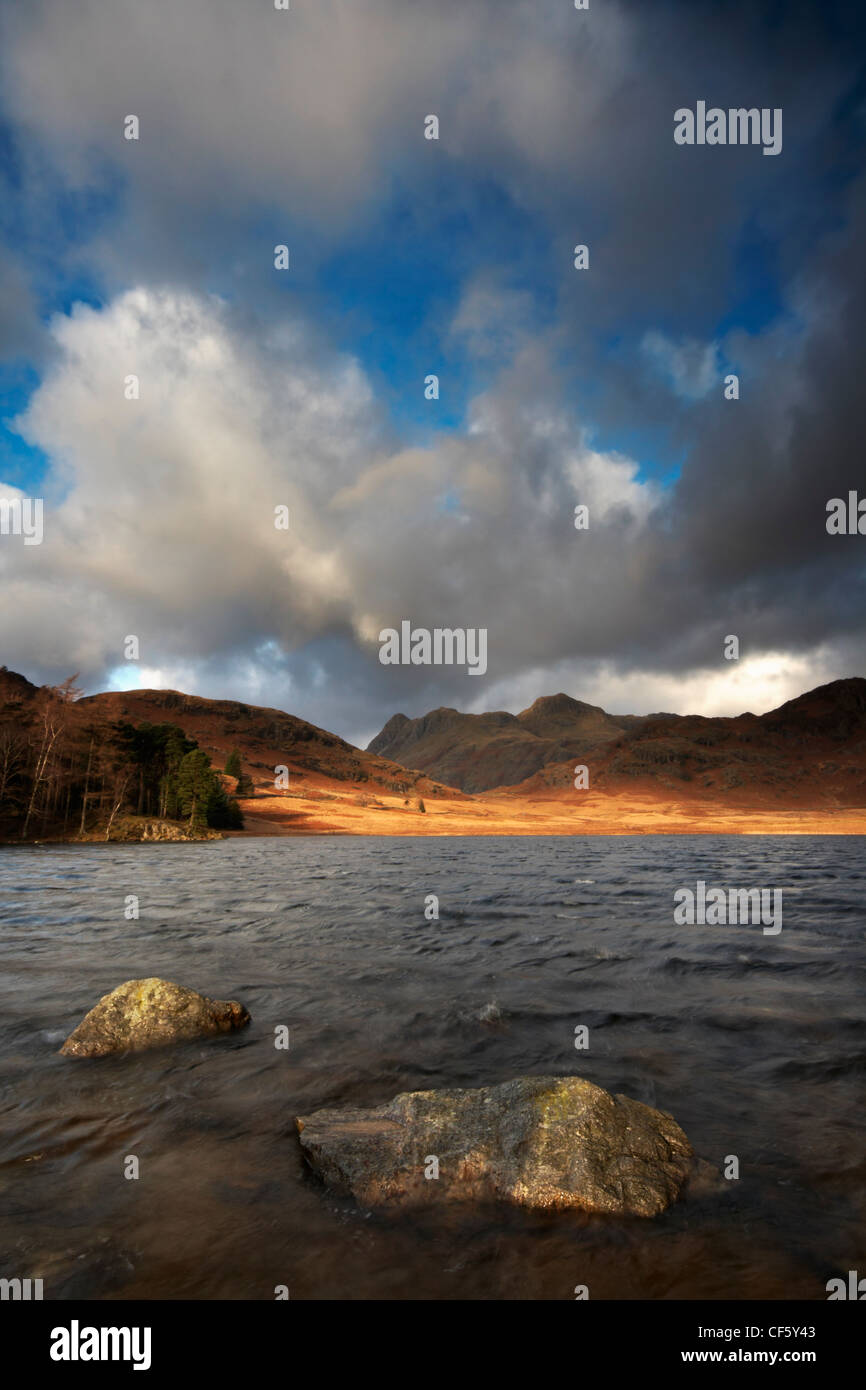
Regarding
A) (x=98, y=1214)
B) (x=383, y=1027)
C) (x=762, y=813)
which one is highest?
(x=98, y=1214)

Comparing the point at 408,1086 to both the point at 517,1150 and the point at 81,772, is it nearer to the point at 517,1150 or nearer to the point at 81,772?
the point at 517,1150

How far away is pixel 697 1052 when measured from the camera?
344 inches

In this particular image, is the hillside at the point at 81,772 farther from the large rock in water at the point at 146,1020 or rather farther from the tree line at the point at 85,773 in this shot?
the large rock in water at the point at 146,1020

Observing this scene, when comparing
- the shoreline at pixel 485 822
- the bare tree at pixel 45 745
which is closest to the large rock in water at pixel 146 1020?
the bare tree at pixel 45 745

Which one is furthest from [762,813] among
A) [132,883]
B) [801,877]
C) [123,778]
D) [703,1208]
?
[703,1208]

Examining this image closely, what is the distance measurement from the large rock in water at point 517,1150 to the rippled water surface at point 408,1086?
9.1 inches

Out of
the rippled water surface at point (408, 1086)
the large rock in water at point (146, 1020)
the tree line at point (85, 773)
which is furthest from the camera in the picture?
the tree line at point (85, 773)

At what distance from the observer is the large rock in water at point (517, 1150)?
17.1 feet

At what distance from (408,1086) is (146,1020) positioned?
163 inches

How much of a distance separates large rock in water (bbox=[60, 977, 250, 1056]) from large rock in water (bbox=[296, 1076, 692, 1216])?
361cm

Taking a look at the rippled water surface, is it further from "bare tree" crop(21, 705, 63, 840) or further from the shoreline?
the shoreline

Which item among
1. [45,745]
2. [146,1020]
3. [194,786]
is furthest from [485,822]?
[146,1020]

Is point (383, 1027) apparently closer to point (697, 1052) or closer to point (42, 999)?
point (697, 1052)

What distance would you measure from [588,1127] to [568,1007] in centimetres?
566
